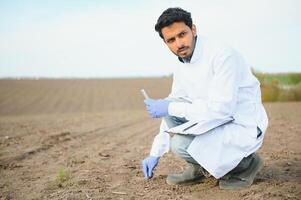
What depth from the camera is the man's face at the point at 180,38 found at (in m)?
3.50

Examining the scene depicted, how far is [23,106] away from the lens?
19.5m

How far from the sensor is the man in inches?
133

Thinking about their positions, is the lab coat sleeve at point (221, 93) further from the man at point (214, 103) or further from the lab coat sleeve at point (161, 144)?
the lab coat sleeve at point (161, 144)

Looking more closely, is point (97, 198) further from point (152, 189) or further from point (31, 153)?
point (31, 153)

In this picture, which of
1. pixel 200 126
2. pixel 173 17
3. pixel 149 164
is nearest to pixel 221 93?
pixel 200 126

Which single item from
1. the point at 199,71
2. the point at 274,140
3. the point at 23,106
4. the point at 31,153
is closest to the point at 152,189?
the point at 199,71

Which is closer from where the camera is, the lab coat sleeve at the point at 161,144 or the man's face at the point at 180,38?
the man's face at the point at 180,38

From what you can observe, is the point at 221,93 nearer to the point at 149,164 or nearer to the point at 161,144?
the point at 161,144

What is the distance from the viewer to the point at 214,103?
3.35 metres

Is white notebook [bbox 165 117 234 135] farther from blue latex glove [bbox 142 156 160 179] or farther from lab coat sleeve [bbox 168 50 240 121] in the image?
blue latex glove [bbox 142 156 160 179]

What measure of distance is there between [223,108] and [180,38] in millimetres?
640

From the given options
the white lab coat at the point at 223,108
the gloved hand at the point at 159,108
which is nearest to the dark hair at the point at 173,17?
the white lab coat at the point at 223,108

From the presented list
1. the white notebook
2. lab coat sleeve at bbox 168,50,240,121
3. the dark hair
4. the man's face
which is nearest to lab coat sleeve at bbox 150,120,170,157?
the white notebook

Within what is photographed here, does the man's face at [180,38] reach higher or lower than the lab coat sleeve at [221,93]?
higher
